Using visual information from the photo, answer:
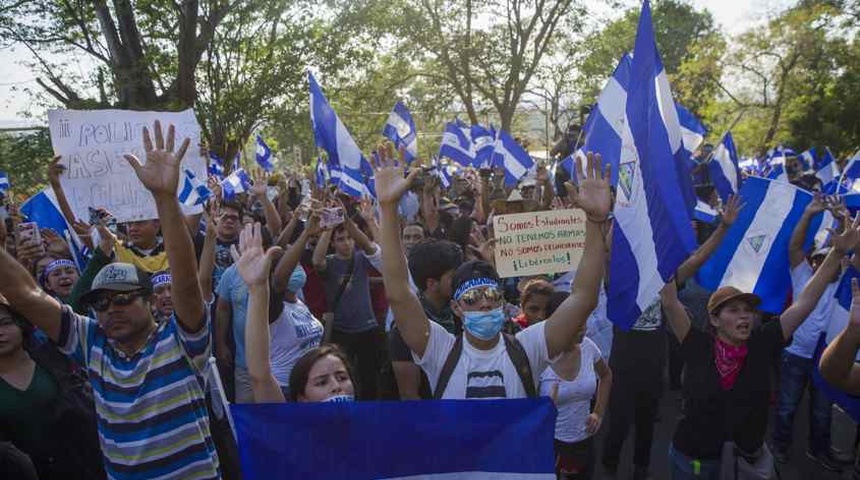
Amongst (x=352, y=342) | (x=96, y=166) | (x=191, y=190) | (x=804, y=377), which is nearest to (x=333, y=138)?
(x=191, y=190)

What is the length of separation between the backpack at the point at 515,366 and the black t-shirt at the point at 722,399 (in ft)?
3.92

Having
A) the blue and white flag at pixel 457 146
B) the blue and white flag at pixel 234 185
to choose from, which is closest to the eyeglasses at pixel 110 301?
the blue and white flag at pixel 234 185

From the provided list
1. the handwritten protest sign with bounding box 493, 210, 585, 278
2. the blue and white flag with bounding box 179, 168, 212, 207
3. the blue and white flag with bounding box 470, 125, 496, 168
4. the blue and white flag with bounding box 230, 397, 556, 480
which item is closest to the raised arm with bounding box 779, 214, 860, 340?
the handwritten protest sign with bounding box 493, 210, 585, 278

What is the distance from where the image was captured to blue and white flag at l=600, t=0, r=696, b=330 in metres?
3.33

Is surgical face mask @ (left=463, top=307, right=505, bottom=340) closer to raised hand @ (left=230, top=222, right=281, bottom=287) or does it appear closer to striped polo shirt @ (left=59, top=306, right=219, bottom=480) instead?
raised hand @ (left=230, top=222, right=281, bottom=287)

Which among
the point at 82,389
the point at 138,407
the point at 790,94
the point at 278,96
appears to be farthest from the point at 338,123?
the point at 790,94

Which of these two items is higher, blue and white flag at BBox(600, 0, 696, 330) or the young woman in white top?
blue and white flag at BBox(600, 0, 696, 330)

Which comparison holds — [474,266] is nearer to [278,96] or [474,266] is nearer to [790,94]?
[278,96]

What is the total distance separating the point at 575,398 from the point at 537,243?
968 mm

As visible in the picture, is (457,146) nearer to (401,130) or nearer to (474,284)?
(401,130)

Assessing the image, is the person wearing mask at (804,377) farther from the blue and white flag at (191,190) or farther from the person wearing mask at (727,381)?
the blue and white flag at (191,190)

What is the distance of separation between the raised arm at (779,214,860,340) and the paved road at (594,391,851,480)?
1684 millimetres

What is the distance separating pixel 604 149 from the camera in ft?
18.2

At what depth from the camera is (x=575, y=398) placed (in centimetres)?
383
